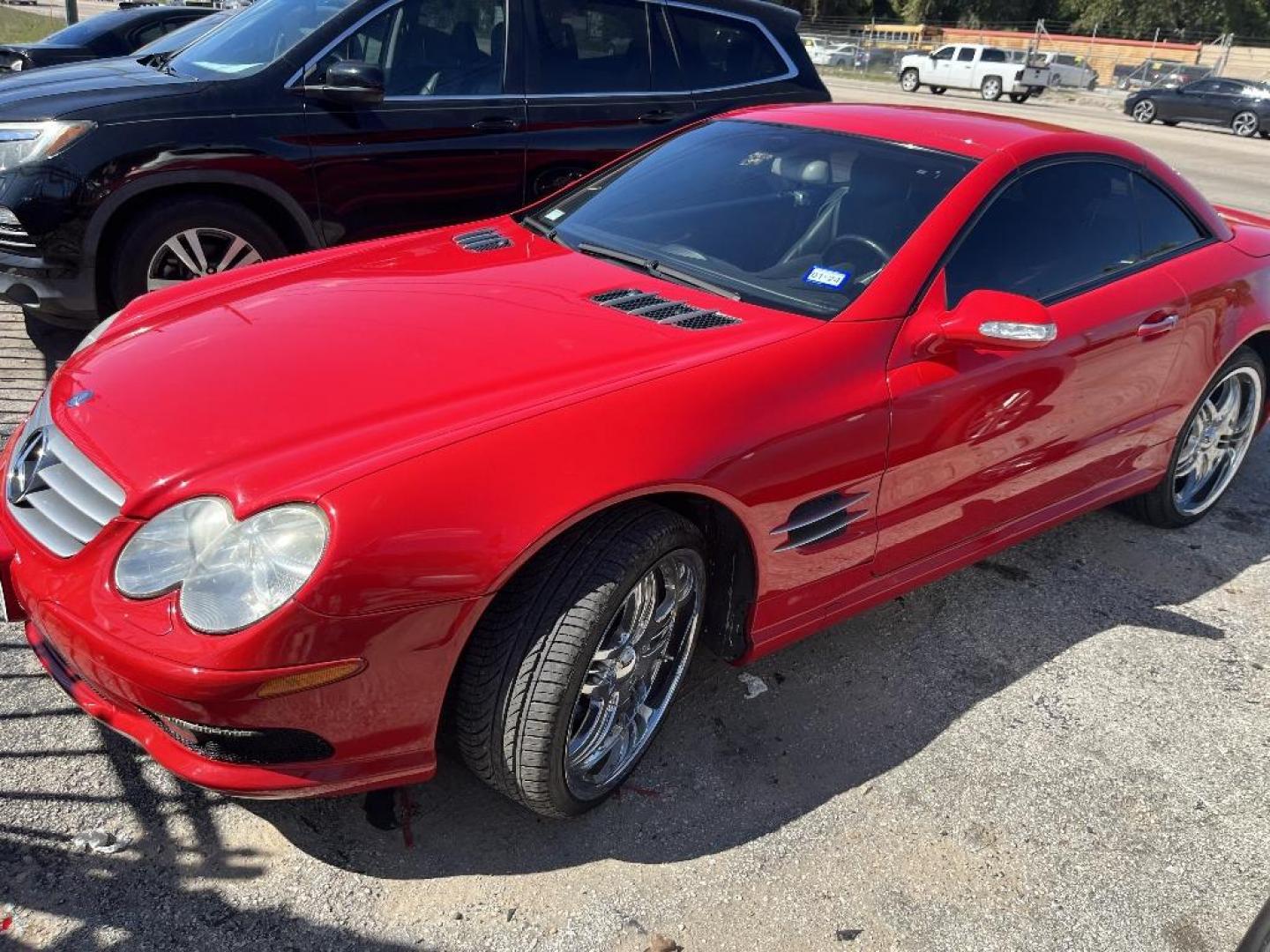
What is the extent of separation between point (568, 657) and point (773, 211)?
1.72 m

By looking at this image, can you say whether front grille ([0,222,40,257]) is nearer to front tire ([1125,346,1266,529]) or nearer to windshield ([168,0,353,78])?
windshield ([168,0,353,78])

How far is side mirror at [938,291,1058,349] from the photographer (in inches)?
109

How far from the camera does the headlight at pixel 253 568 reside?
77.2 inches

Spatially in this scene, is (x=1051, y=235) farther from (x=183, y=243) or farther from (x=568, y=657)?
(x=183, y=243)

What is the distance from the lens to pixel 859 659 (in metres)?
3.28

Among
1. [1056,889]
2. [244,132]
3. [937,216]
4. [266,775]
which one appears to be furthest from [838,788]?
[244,132]

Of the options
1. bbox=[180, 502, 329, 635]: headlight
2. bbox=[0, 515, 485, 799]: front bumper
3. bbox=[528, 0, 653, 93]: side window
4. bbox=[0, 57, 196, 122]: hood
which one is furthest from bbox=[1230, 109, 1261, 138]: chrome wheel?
bbox=[180, 502, 329, 635]: headlight

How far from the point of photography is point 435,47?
5.17 meters

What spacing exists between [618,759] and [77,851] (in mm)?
1241

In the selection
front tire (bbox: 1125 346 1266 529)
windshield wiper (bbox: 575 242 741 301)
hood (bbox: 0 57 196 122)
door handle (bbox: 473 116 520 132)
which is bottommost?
front tire (bbox: 1125 346 1266 529)

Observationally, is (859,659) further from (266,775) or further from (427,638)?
(266,775)

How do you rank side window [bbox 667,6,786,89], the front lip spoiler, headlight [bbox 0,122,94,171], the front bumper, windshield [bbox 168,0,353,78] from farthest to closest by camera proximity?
1. side window [bbox 667,6,786,89]
2. windshield [bbox 168,0,353,78]
3. headlight [bbox 0,122,94,171]
4. the front lip spoiler
5. the front bumper

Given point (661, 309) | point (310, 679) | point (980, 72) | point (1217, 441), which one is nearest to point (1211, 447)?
point (1217, 441)

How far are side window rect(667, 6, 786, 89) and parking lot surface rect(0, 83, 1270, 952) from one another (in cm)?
387
